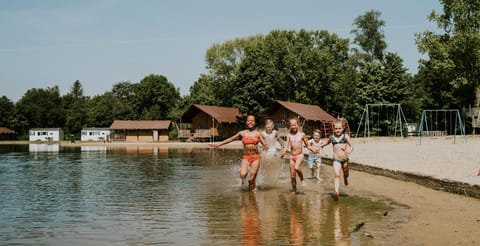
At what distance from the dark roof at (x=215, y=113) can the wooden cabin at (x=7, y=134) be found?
49.1m

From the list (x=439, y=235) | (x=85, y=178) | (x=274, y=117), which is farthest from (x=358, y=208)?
(x=274, y=117)

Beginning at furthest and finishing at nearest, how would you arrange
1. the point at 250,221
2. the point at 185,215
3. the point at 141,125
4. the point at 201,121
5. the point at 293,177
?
the point at 141,125, the point at 201,121, the point at 293,177, the point at 185,215, the point at 250,221

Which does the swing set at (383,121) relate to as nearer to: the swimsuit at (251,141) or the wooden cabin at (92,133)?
the swimsuit at (251,141)

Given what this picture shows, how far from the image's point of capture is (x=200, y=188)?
44.7 ft

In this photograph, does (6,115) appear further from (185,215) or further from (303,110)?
(185,215)

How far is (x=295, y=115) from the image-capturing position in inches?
2173

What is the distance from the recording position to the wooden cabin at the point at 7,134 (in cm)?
9608

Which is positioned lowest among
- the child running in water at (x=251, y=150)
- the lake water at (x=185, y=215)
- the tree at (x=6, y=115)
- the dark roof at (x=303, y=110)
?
the lake water at (x=185, y=215)

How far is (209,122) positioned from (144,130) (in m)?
18.6

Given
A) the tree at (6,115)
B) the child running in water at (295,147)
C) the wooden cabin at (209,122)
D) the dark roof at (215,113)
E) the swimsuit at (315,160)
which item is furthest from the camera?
the tree at (6,115)

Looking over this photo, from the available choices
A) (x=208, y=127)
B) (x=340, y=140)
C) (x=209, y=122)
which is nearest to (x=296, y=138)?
(x=340, y=140)

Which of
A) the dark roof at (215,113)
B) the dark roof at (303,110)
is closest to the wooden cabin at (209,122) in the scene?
the dark roof at (215,113)

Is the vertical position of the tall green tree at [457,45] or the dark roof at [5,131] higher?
the tall green tree at [457,45]

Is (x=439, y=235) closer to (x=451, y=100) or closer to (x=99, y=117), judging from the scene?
(x=451, y=100)
